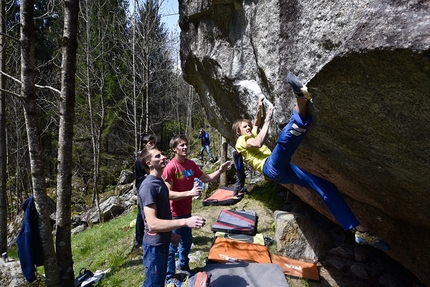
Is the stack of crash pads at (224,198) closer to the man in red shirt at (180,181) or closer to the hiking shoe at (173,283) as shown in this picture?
the man in red shirt at (180,181)

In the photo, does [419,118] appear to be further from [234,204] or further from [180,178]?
[234,204]

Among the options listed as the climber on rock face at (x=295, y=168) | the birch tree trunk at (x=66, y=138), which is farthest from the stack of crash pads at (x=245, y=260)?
the birch tree trunk at (x=66, y=138)

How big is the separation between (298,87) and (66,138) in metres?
3.63

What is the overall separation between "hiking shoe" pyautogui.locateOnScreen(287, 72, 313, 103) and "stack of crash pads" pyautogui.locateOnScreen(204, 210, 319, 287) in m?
2.42

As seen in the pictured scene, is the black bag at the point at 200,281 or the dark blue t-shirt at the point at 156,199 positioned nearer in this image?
the dark blue t-shirt at the point at 156,199

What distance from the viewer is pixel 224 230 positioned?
5.34m

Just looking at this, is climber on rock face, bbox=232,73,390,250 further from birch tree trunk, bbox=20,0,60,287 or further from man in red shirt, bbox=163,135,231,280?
birch tree trunk, bbox=20,0,60,287

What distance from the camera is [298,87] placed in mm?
2213

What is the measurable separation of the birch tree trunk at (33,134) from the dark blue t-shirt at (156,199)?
2.07 metres

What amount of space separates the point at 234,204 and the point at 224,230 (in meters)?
1.89

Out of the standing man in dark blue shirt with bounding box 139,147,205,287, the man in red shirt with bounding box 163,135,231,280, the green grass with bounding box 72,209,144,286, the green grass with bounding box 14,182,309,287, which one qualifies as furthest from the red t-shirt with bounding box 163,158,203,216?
the green grass with bounding box 72,209,144,286

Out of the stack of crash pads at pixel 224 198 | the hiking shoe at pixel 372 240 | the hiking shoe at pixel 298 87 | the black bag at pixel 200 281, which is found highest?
the hiking shoe at pixel 298 87

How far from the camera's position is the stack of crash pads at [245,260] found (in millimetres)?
3416

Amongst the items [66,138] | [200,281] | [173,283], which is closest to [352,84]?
[200,281]
